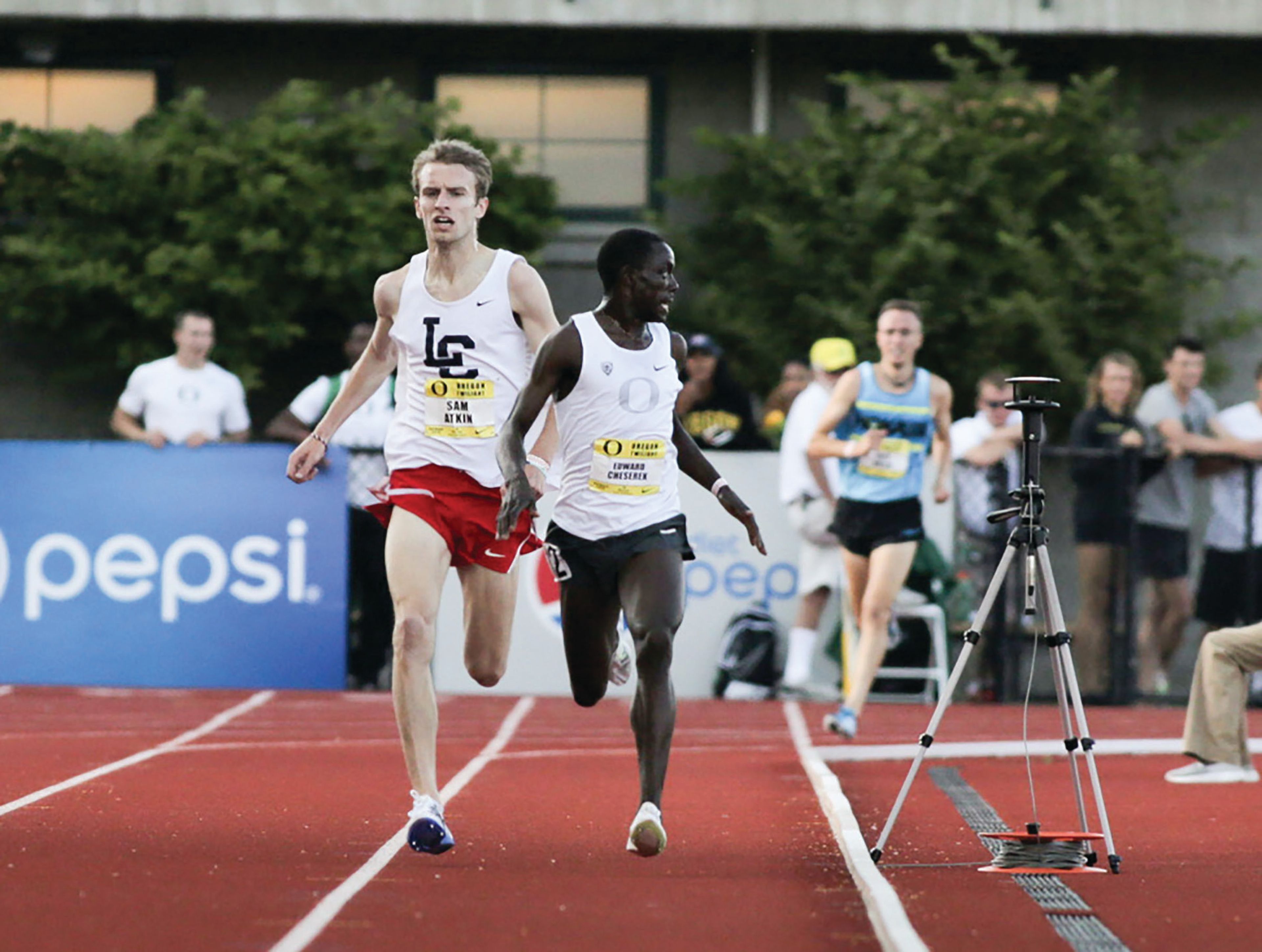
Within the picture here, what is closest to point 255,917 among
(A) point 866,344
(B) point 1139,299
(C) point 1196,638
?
(C) point 1196,638

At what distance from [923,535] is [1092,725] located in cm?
266

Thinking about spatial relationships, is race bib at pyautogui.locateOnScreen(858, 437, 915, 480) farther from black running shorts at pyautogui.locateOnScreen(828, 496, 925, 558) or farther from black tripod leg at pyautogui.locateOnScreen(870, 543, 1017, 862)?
black tripod leg at pyautogui.locateOnScreen(870, 543, 1017, 862)

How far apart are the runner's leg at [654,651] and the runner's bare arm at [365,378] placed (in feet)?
3.84

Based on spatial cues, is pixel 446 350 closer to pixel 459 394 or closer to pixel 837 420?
pixel 459 394

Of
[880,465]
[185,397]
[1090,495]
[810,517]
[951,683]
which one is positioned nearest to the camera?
[951,683]

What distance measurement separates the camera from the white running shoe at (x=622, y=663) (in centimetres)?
849

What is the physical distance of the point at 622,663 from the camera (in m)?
8.61

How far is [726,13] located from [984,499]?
6.03 metres

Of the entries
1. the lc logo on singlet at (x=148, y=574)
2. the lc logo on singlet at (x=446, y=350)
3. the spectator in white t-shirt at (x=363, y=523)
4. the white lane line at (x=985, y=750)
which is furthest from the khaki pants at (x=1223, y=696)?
the lc logo on singlet at (x=148, y=574)

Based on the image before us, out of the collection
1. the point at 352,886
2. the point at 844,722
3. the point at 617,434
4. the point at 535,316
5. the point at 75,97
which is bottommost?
the point at 844,722

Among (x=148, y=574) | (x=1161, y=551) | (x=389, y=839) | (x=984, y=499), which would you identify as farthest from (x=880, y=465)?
(x=148, y=574)

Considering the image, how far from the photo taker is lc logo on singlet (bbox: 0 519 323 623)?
14.9 m

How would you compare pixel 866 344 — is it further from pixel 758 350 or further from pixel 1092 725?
pixel 1092 725

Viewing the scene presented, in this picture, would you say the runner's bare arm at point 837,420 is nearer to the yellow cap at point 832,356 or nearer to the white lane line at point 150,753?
the yellow cap at point 832,356
